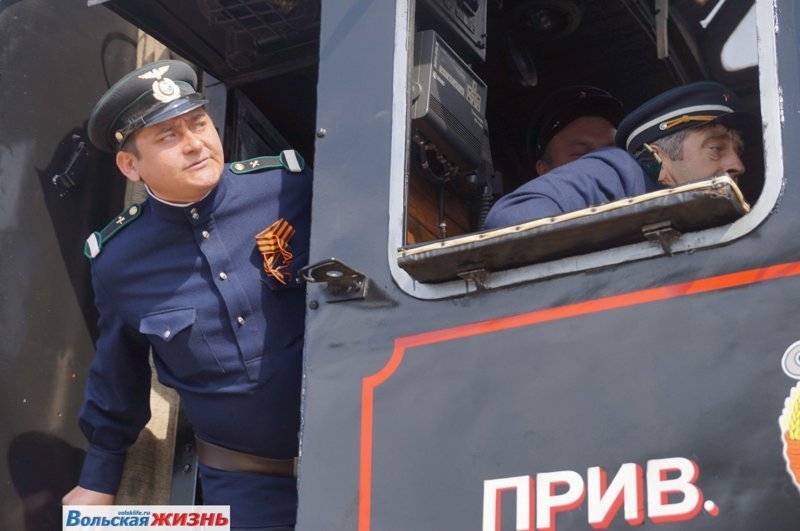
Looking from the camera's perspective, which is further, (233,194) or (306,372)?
(233,194)

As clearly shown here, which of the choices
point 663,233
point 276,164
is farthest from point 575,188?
point 276,164

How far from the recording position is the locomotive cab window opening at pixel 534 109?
72.2 inches

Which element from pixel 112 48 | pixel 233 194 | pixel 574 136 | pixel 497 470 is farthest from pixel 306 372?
pixel 112 48

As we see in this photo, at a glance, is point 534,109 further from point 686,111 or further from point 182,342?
point 182,342

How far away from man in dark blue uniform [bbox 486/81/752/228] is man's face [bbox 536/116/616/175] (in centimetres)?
53

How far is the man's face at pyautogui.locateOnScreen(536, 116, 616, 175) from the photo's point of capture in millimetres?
3119

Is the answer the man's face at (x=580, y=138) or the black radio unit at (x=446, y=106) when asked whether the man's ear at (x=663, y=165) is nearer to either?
the black radio unit at (x=446, y=106)

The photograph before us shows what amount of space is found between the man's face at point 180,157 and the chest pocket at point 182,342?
0.91 feet

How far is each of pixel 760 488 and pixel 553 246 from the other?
19.6 inches

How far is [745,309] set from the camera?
1.75m

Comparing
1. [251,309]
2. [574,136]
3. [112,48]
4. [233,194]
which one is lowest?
[251,309]

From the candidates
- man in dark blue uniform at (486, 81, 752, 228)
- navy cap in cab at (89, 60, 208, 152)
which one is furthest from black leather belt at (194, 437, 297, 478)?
man in dark blue uniform at (486, 81, 752, 228)

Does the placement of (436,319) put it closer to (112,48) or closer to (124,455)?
(124,455)

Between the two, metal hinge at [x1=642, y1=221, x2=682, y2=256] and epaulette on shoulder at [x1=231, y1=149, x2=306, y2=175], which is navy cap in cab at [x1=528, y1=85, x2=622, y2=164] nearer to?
epaulette on shoulder at [x1=231, y1=149, x2=306, y2=175]
